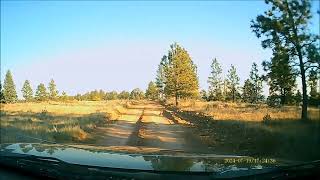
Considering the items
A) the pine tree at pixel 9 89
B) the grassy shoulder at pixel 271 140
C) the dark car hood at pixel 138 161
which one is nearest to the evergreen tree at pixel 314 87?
the grassy shoulder at pixel 271 140

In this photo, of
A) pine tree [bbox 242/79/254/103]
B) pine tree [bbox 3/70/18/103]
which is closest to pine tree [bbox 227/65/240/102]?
pine tree [bbox 242/79/254/103]

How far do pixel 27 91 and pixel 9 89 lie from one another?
2189 cm

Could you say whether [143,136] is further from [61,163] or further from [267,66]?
[61,163]

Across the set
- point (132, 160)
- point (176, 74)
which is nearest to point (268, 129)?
point (132, 160)

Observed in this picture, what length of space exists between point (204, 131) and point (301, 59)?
7.24m

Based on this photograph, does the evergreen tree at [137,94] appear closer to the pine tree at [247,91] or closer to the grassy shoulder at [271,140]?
the pine tree at [247,91]

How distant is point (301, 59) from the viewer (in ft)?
84.2

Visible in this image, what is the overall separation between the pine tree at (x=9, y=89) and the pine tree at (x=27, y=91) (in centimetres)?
1619

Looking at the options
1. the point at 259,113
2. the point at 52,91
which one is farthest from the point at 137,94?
the point at 259,113

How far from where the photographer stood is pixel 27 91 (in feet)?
458

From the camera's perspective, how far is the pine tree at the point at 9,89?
117 meters

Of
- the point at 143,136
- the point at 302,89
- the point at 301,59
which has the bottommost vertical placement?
the point at 143,136

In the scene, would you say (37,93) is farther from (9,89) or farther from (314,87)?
(314,87)

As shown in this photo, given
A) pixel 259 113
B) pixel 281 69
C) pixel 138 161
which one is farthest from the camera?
pixel 259 113
